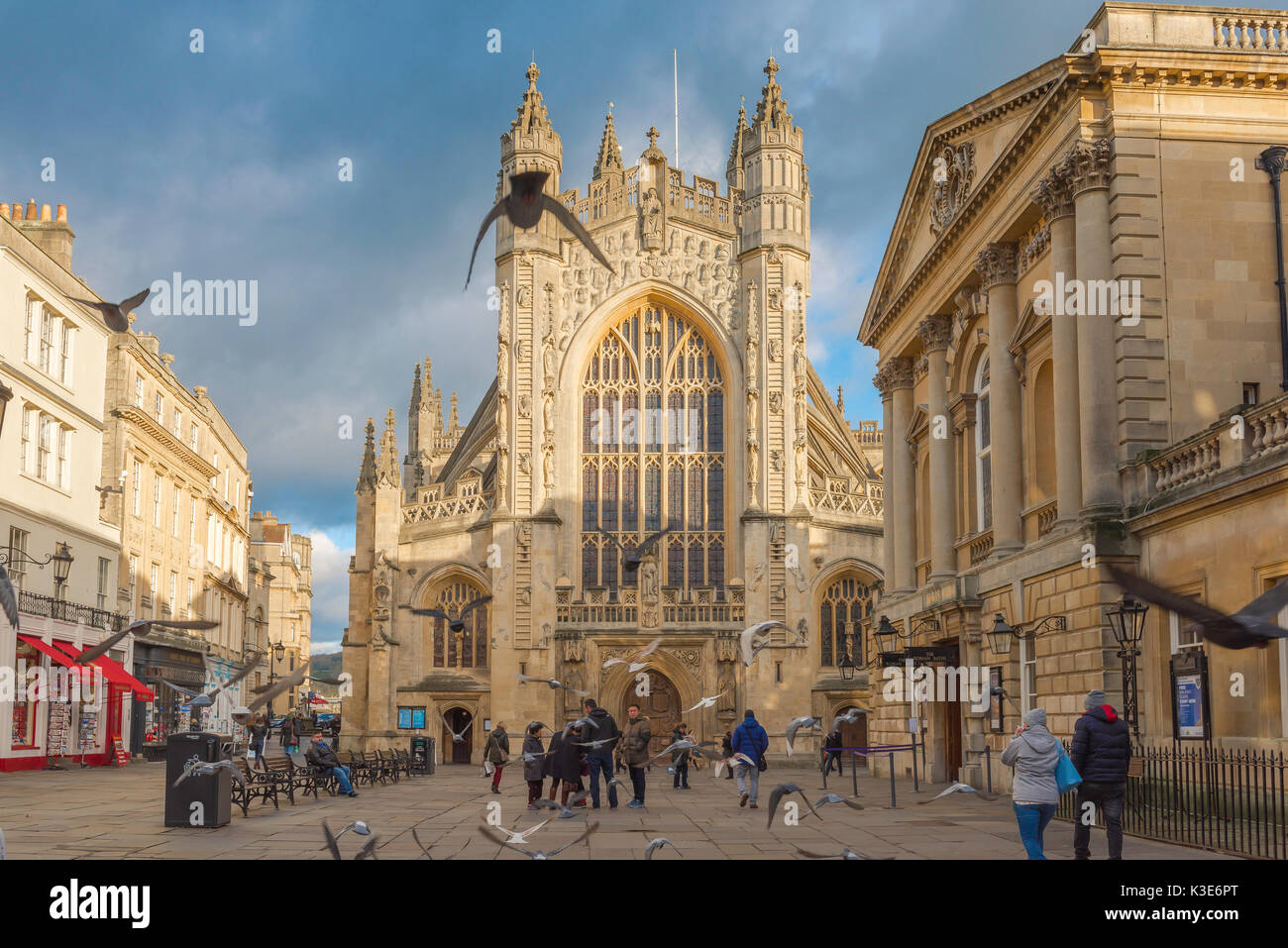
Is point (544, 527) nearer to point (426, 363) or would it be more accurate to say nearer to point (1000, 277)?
point (426, 363)

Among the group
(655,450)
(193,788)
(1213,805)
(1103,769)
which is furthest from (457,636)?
(1103,769)

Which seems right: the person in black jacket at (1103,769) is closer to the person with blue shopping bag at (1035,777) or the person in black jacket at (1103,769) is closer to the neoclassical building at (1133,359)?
the person with blue shopping bag at (1035,777)

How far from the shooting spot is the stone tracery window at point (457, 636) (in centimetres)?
4456

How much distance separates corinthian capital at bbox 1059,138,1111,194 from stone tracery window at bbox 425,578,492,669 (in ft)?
95.4

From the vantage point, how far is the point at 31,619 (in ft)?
Result: 101

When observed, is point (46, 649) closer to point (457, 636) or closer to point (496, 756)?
point (496, 756)

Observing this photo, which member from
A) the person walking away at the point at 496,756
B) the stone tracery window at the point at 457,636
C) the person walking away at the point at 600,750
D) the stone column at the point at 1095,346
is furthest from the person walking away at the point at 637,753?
the stone tracery window at the point at 457,636

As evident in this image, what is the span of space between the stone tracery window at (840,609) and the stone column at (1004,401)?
68.5 ft

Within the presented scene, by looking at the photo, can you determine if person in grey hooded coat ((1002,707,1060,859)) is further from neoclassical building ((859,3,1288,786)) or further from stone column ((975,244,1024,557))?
stone column ((975,244,1024,557))

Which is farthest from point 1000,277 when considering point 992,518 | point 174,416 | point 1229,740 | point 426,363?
point 426,363

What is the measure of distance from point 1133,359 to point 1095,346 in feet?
1.79

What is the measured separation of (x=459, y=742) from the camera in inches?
1734

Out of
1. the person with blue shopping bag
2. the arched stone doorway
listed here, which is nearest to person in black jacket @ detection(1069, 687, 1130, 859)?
the person with blue shopping bag
